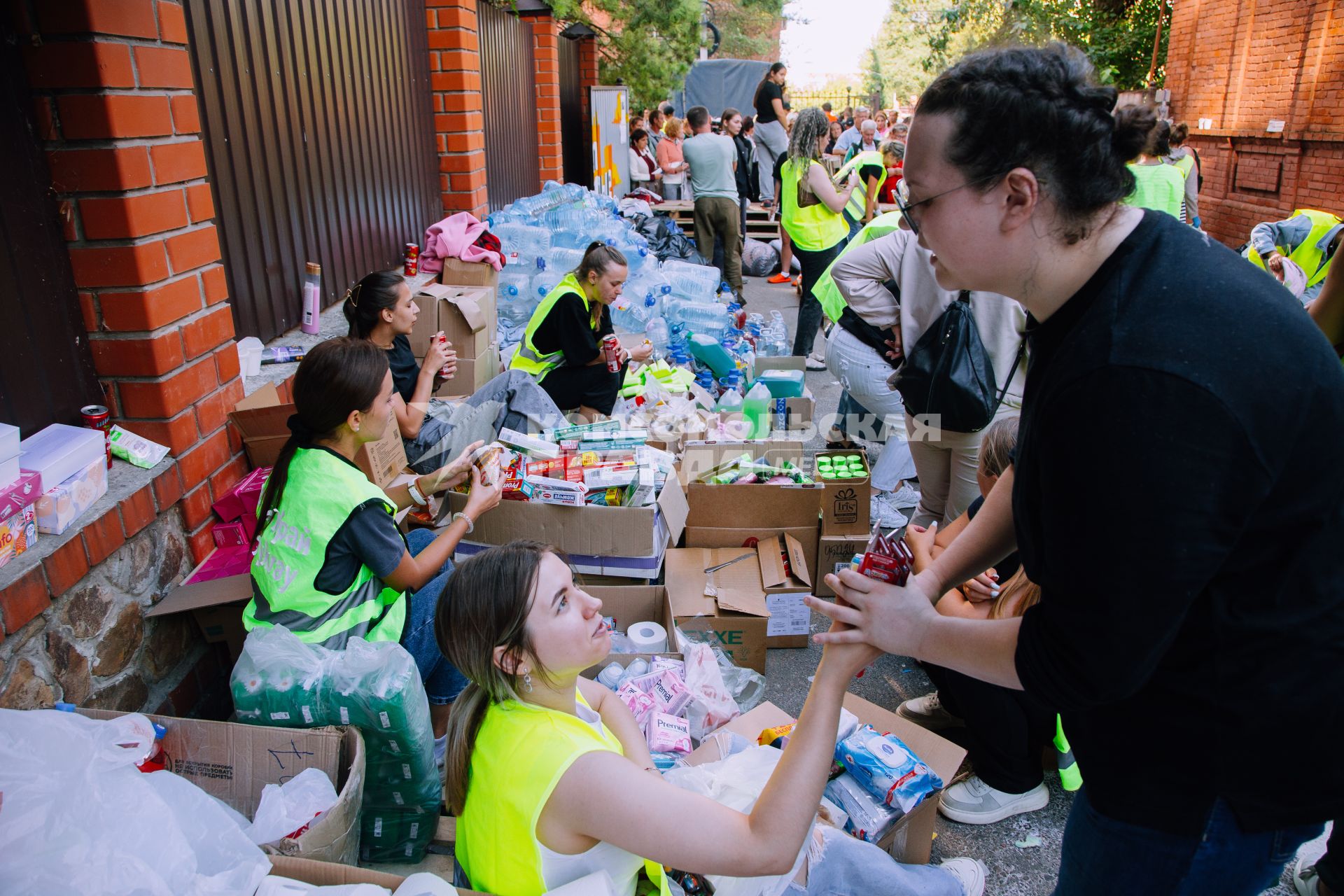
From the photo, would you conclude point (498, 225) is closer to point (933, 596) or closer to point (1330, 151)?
point (933, 596)

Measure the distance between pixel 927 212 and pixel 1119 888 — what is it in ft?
3.54

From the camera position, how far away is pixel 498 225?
703 cm

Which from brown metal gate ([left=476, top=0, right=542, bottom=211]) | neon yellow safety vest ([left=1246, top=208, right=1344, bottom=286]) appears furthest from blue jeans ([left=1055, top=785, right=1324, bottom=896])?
brown metal gate ([left=476, top=0, right=542, bottom=211])

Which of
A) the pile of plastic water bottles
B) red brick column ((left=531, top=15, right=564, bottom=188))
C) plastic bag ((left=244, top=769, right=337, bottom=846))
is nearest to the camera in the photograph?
plastic bag ((left=244, top=769, right=337, bottom=846))

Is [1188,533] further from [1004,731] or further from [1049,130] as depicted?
[1004,731]

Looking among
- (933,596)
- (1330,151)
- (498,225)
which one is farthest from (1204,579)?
(1330,151)

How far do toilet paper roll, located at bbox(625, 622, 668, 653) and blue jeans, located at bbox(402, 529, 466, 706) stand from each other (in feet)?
2.08

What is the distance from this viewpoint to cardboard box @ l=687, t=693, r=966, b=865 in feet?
7.80

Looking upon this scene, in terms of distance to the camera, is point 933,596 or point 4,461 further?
point 4,461

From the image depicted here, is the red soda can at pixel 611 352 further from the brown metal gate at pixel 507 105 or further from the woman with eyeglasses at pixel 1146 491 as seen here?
the woman with eyeglasses at pixel 1146 491

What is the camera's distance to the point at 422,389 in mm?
3934

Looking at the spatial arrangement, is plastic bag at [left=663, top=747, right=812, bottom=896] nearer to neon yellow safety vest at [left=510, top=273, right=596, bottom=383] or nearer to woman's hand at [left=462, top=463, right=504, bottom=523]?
woman's hand at [left=462, top=463, right=504, bottom=523]

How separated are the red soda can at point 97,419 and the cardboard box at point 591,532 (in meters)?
1.17

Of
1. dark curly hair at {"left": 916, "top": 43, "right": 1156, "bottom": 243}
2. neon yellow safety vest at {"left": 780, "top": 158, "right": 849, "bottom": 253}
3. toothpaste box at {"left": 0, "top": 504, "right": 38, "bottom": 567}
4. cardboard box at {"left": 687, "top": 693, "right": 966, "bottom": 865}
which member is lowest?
cardboard box at {"left": 687, "top": 693, "right": 966, "bottom": 865}
